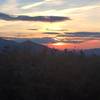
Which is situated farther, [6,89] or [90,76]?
[90,76]

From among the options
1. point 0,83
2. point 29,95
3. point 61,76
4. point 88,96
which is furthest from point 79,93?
point 61,76

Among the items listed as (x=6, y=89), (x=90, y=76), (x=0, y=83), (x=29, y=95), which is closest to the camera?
(x=29, y=95)

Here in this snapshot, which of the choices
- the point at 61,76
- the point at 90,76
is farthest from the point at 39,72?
the point at 90,76

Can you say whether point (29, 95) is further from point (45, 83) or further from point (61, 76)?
point (61, 76)

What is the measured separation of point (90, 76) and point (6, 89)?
615 centimetres

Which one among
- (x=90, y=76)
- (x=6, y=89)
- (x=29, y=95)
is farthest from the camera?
(x=90, y=76)

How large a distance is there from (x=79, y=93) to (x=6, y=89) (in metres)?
3.05

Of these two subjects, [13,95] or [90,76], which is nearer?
[13,95]

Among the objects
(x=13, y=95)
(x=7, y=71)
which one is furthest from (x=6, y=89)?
(x=7, y=71)

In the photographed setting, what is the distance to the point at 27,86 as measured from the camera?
70.4 feet

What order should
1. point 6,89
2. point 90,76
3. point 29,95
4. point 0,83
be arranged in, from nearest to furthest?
point 29,95
point 6,89
point 0,83
point 90,76

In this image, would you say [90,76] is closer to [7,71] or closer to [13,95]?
[7,71]

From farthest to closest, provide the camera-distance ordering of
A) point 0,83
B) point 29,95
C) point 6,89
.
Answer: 1. point 0,83
2. point 6,89
3. point 29,95

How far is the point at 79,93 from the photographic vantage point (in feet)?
66.9
